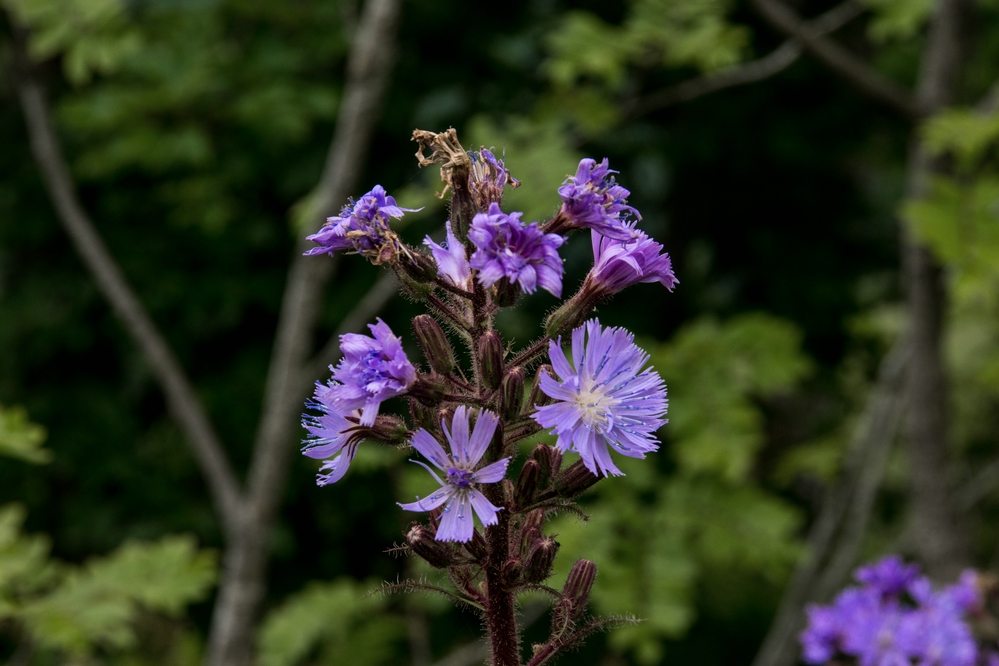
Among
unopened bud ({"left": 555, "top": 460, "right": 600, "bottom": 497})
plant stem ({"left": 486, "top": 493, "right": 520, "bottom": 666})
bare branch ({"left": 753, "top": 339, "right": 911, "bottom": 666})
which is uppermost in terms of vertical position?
bare branch ({"left": 753, "top": 339, "right": 911, "bottom": 666})

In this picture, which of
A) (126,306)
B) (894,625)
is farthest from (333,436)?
(126,306)

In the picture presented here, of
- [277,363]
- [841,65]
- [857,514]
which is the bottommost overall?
[857,514]

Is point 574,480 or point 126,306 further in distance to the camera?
point 126,306

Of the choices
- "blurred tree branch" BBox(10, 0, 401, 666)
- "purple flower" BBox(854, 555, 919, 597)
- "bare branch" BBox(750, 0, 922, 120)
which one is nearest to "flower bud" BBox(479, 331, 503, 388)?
"purple flower" BBox(854, 555, 919, 597)

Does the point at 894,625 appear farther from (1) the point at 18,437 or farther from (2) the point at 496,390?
(1) the point at 18,437

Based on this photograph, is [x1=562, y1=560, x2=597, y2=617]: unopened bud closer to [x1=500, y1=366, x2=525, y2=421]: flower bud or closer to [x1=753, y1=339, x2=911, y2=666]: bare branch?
[x1=500, y1=366, x2=525, y2=421]: flower bud
